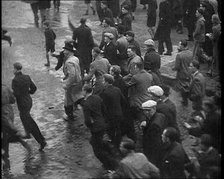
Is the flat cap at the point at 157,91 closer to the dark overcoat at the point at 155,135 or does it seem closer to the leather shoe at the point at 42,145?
the dark overcoat at the point at 155,135

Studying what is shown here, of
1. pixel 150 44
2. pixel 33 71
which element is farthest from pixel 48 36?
pixel 150 44

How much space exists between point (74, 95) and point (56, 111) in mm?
1219

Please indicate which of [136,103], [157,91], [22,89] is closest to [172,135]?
[157,91]

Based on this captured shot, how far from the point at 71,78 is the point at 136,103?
64.6 inches

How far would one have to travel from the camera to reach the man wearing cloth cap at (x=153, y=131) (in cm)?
909

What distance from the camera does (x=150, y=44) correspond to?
12156mm

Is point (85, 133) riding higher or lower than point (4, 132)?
lower

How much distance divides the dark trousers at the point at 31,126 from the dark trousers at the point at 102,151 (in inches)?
59.4

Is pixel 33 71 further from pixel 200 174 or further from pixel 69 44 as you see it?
pixel 200 174

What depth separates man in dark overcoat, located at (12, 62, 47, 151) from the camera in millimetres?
10500

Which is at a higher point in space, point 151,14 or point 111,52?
point 151,14

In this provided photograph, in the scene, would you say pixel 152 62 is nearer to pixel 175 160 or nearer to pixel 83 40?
pixel 83 40

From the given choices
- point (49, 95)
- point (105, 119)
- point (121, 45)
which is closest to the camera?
point (105, 119)

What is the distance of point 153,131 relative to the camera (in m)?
9.09
